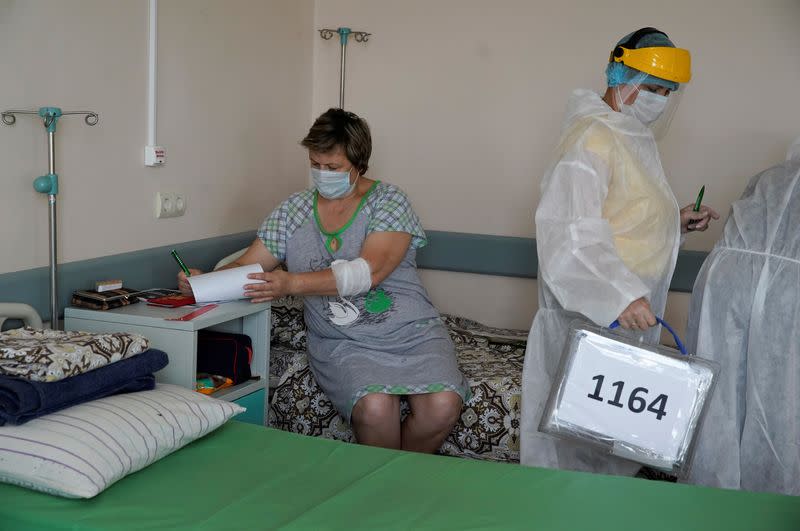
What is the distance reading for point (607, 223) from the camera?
208 cm

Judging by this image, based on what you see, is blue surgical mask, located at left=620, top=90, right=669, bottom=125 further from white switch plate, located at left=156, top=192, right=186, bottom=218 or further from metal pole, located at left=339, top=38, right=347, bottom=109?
metal pole, located at left=339, top=38, right=347, bottom=109

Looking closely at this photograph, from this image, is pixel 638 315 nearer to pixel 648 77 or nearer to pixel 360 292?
pixel 648 77

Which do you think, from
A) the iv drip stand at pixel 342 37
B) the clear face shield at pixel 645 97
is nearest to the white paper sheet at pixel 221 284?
the clear face shield at pixel 645 97

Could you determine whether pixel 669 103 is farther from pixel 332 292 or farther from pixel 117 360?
pixel 117 360

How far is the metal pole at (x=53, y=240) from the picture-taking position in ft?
6.79

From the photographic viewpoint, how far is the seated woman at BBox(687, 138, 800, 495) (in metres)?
2.13

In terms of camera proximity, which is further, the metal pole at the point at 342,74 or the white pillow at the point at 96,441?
the metal pole at the point at 342,74

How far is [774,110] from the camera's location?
3.20m

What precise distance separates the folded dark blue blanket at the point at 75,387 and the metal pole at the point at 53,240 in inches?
16.9

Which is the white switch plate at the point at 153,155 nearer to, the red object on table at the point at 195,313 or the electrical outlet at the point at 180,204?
the electrical outlet at the point at 180,204

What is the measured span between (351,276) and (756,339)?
1067 mm

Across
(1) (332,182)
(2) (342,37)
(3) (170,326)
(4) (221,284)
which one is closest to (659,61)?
(1) (332,182)

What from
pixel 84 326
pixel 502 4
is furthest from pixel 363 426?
pixel 502 4

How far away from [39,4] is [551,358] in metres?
1.55
